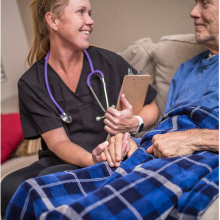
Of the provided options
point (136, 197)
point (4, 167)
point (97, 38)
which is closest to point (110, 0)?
point (97, 38)

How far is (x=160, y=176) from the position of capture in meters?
0.58

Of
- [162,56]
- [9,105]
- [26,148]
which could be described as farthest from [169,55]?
[9,105]

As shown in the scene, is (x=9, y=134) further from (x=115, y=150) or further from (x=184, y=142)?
(x=184, y=142)

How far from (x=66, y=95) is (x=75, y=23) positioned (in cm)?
30

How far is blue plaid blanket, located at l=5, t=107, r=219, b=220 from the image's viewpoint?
0.52m

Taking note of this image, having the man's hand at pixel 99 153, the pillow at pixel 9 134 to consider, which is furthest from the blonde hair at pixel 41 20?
the pillow at pixel 9 134

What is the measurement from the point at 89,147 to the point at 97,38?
2.03 feet

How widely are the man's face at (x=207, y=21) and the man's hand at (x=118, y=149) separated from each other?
0.43 m

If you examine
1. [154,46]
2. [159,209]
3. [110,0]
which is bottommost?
[159,209]

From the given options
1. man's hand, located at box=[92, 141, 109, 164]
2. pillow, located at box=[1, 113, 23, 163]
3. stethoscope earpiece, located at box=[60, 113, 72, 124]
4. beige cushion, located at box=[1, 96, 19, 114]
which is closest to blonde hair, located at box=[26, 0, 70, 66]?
stethoscope earpiece, located at box=[60, 113, 72, 124]

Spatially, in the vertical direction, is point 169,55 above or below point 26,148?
above

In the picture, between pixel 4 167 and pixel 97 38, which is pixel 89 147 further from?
pixel 4 167

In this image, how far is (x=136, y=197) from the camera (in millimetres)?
544

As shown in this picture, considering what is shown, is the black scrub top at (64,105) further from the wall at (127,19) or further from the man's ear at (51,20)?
the wall at (127,19)
